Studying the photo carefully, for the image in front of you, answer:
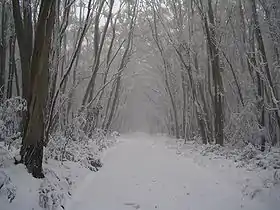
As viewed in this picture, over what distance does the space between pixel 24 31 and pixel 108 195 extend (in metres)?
4.99

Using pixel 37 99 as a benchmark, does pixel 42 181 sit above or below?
below

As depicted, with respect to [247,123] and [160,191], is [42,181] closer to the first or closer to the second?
[160,191]

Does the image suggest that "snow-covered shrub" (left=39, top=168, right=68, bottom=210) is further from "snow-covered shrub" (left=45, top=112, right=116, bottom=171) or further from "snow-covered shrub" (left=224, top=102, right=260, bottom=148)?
"snow-covered shrub" (left=224, top=102, right=260, bottom=148)

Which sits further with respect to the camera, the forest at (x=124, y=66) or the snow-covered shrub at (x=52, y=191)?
the forest at (x=124, y=66)

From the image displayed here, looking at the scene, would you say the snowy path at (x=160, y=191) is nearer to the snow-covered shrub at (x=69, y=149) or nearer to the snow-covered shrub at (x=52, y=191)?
the snow-covered shrub at (x=52, y=191)

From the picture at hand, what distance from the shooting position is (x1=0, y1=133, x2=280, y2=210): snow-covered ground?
6.26 metres

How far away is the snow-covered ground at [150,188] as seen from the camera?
246 inches

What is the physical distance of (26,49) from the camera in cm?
895

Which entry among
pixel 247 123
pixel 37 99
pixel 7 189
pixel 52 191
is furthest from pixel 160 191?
pixel 247 123

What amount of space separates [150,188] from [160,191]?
0.39m

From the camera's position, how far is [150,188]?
27.6 ft

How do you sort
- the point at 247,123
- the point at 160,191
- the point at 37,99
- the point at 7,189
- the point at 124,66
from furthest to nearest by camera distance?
the point at 124,66 → the point at 247,123 → the point at 160,191 → the point at 37,99 → the point at 7,189

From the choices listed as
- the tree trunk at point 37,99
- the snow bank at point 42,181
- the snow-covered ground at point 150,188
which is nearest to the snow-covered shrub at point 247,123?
the snow-covered ground at point 150,188

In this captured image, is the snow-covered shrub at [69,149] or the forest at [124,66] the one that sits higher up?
the forest at [124,66]
